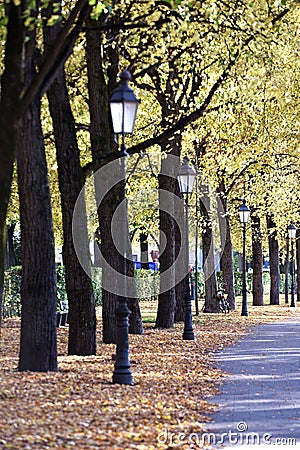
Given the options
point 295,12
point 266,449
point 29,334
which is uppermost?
point 295,12

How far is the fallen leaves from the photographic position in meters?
9.42

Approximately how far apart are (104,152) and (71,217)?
2.36 m

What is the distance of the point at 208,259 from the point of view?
125ft

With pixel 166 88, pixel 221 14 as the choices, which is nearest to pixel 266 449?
pixel 221 14

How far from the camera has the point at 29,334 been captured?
1468 centimetres

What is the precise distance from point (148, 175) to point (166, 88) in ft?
18.8

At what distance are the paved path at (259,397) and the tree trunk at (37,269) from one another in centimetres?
276

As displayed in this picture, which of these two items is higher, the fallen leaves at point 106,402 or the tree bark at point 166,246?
the tree bark at point 166,246

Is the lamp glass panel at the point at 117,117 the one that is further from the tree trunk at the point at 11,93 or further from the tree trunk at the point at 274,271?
the tree trunk at the point at 274,271

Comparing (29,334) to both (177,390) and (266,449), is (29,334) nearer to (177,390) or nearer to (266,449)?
(177,390)

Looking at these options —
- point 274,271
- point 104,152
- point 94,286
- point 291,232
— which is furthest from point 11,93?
point 274,271

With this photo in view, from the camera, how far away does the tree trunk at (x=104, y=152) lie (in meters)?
19.9

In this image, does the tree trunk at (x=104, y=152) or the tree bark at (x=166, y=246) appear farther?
the tree bark at (x=166, y=246)

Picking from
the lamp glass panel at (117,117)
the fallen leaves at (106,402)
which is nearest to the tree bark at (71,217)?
the fallen leaves at (106,402)
